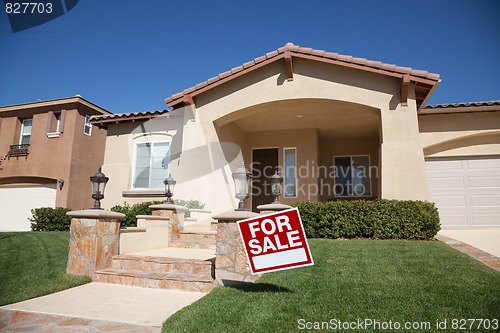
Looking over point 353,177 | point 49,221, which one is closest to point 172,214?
point 49,221

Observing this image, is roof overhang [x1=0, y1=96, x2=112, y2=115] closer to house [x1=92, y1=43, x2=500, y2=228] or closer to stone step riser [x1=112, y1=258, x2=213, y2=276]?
house [x1=92, y1=43, x2=500, y2=228]

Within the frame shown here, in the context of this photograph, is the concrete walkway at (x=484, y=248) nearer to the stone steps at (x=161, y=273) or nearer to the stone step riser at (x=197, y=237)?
the stone steps at (x=161, y=273)

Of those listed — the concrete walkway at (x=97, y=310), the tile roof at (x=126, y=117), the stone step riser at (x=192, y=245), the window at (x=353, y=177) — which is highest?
the tile roof at (x=126, y=117)

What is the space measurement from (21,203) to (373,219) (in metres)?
16.7

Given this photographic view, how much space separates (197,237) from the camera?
7.79m

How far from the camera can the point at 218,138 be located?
1087cm

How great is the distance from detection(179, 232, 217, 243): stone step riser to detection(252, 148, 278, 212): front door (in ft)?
18.0

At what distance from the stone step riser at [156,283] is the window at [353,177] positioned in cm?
981

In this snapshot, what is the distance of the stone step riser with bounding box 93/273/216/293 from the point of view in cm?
476

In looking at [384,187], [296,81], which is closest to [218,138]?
[296,81]

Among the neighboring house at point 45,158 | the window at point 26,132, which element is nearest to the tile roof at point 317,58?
the neighboring house at point 45,158

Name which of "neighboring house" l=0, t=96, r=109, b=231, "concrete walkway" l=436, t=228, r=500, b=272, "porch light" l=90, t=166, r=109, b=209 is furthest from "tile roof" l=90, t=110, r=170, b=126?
"concrete walkway" l=436, t=228, r=500, b=272

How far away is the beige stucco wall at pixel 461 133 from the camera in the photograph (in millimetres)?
10148

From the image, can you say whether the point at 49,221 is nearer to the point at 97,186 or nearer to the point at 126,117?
the point at 126,117
